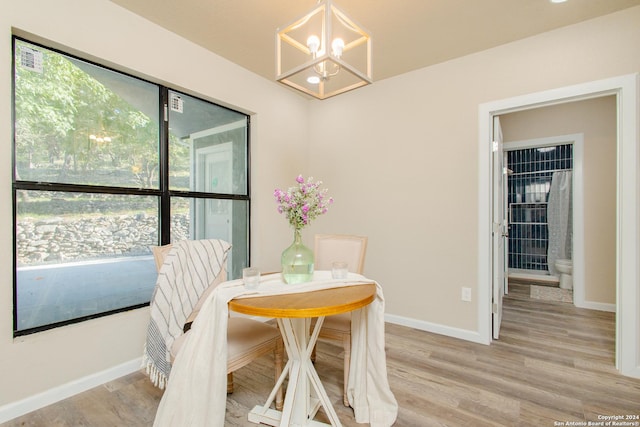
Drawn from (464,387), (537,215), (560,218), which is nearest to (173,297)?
(464,387)

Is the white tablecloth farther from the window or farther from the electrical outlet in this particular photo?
the electrical outlet

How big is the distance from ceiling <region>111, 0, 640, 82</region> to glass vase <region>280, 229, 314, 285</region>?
53.2 inches

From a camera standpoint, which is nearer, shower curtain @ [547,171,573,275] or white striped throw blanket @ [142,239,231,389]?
white striped throw blanket @ [142,239,231,389]

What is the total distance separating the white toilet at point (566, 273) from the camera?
14.9 ft

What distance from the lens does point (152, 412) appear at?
5.72 feet

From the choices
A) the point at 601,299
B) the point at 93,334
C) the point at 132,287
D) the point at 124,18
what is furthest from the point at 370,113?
the point at 601,299

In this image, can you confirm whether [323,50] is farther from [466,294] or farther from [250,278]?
[466,294]

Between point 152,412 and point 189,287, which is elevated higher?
point 189,287

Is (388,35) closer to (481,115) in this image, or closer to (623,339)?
(481,115)

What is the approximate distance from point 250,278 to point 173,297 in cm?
49

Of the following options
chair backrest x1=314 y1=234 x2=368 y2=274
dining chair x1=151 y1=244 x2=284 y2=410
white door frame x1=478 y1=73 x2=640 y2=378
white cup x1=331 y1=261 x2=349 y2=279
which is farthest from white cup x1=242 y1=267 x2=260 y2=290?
white door frame x1=478 y1=73 x2=640 y2=378

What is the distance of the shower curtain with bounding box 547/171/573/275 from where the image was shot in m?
4.98

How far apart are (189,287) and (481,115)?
2717 mm

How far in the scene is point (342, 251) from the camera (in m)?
2.29
